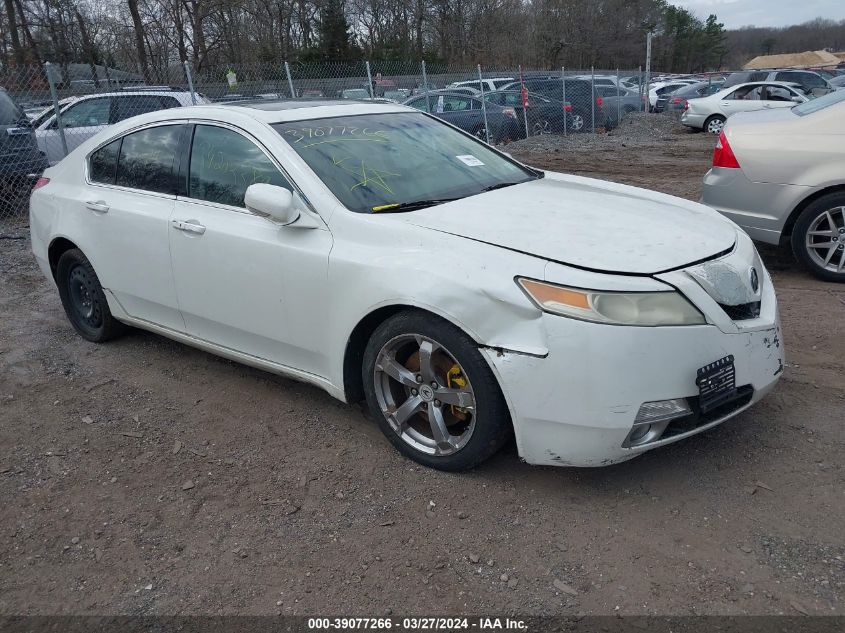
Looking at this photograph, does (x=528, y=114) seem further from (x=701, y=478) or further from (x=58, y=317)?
(x=701, y=478)

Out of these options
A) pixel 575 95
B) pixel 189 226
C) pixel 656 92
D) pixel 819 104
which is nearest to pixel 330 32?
pixel 656 92

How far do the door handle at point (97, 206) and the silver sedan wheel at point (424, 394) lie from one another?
2.27 m

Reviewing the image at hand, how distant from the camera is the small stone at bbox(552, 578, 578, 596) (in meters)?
2.53

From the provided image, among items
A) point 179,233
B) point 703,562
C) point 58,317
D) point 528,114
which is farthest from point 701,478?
point 528,114

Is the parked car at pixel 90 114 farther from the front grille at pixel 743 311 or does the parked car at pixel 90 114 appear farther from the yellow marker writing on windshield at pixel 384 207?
the front grille at pixel 743 311

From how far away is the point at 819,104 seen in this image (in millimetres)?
5824

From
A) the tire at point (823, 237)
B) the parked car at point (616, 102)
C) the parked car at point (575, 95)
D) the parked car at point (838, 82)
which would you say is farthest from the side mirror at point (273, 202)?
the parked car at point (838, 82)

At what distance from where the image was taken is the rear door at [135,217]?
13.7 ft

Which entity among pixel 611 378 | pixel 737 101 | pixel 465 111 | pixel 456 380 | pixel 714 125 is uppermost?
pixel 611 378

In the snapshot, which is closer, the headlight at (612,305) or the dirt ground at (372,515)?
the dirt ground at (372,515)

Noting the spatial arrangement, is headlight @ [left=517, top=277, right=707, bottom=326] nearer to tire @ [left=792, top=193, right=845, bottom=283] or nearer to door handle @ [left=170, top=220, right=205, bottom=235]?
door handle @ [left=170, top=220, right=205, bottom=235]

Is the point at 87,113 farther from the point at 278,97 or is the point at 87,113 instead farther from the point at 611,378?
the point at 611,378

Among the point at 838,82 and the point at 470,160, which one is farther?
the point at 838,82

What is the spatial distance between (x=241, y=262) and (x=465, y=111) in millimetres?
13381
